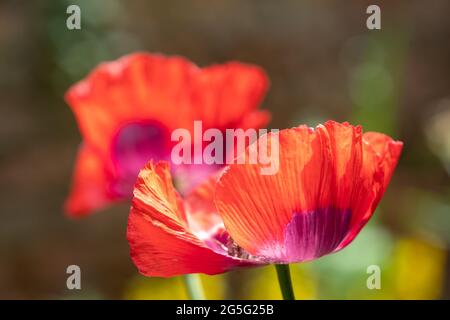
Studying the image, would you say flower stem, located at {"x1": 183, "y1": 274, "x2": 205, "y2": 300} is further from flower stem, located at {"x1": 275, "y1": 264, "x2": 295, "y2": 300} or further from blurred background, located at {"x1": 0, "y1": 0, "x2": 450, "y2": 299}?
blurred background, located at {"x1": 0, "y1": 0, "x2": 450, "y2": 299}

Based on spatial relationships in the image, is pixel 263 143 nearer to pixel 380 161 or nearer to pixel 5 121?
pixel 380 161

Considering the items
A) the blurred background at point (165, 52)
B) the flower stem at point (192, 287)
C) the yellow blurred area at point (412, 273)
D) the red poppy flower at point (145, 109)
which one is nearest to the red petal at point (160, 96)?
the red poppy flower at point (145, 109)

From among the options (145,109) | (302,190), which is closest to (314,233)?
(302,190)

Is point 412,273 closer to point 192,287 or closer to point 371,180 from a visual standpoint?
point 192,287

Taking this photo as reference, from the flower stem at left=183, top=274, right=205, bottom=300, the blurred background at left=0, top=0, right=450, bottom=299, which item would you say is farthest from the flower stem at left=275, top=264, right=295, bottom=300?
the blurred background at left=0, top=0, right=450, bottom=299

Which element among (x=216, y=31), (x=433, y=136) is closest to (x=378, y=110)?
(x=433, y=136)

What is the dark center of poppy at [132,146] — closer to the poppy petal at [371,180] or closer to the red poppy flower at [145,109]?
the red poppy flower at [145,109]
